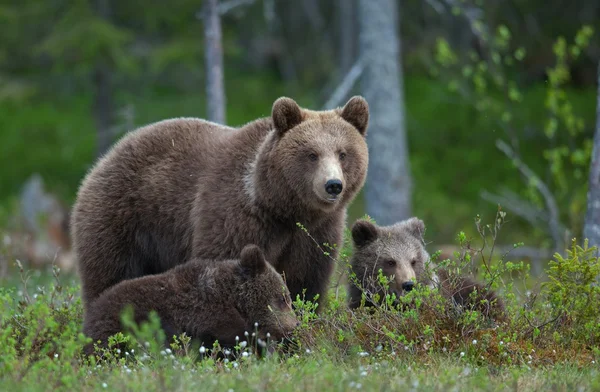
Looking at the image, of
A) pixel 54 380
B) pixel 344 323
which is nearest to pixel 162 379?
pixel 54 380

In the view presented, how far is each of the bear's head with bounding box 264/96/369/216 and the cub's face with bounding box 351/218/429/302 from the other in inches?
34.9

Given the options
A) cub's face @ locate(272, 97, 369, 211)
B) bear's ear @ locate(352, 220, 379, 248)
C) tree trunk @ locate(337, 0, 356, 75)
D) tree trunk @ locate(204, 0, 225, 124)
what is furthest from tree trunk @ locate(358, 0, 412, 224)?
cub's face @ locate(272, 97, 369, 211)

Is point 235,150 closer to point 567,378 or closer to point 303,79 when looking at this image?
point 567,378

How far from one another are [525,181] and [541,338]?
15489mm

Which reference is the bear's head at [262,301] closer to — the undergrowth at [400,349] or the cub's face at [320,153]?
the undergrowth at [400,349]

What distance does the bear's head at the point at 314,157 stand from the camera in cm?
698

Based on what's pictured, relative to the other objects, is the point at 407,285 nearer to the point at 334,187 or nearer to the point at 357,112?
the point at 334,187

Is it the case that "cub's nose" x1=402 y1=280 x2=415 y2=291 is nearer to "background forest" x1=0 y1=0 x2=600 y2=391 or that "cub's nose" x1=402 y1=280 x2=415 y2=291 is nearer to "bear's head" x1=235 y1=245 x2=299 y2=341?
"background forest" x1=0 y1=0 x2=600 y2=391

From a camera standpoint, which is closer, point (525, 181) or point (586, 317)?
point (586, 317)

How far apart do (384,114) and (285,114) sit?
7.35m

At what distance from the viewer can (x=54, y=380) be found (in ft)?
17.0

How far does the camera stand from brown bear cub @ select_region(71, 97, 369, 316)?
280 inches

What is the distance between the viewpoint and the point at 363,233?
26.8 ft

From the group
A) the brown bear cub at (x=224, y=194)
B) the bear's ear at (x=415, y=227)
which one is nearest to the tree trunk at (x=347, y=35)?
the bear's ear at (x=415, y=227)
